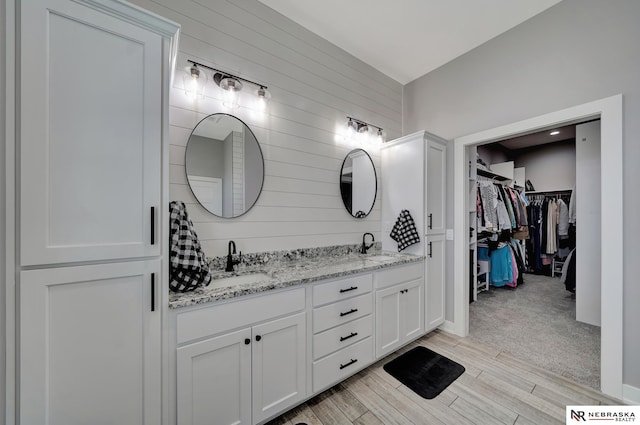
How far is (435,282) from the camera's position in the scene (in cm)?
275

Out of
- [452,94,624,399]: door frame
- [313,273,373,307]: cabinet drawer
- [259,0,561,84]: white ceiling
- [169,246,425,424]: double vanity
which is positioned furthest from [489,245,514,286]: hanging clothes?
[313,273,373,307]: cabinet drawer

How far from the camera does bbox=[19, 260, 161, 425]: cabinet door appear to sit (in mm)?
935

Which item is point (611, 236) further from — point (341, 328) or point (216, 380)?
point (216, 380)

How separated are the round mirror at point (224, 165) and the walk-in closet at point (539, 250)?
290 cm

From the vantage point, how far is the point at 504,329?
286 centimetres

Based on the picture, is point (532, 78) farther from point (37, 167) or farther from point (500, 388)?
point (37, 167)

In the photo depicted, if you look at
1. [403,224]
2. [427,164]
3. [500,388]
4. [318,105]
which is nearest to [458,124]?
[427,164]

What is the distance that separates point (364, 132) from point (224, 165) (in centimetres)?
170

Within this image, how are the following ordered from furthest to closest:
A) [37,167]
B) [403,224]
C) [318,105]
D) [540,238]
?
[540,238], [403,224], [318,105], [37,167]

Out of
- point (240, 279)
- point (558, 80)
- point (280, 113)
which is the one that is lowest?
point (240, 279)

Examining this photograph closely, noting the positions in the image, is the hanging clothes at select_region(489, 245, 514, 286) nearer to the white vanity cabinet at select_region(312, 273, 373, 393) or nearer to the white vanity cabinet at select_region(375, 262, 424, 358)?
the white vanity cabinet at select_region(375, 262, 424, 358)

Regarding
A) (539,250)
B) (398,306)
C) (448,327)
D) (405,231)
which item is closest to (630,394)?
(448,327)

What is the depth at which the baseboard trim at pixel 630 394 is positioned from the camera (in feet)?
5.61

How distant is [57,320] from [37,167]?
61 centimetres
